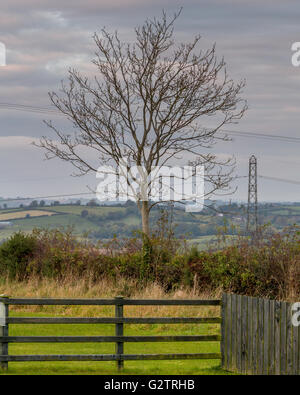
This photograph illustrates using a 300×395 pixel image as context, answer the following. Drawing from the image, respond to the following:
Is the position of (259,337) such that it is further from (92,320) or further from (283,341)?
(92,320)

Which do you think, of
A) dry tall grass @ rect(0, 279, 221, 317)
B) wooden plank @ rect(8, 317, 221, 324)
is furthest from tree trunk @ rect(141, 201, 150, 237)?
wooden plank @ rect(8, 317, 221, 324)

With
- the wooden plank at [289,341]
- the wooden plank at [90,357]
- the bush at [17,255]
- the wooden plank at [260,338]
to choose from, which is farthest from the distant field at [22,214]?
the wooden plank at [289,341]

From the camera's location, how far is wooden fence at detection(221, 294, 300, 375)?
1141 centimetres

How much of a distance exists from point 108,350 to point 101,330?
115 inches

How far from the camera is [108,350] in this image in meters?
16.6

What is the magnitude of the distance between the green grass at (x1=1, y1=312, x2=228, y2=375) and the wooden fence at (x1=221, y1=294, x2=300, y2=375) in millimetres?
611

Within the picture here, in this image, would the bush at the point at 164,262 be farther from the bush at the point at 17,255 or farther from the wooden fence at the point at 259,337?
the wooden fence at the point at 259,337

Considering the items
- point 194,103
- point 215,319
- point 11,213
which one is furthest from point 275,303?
point 11,213

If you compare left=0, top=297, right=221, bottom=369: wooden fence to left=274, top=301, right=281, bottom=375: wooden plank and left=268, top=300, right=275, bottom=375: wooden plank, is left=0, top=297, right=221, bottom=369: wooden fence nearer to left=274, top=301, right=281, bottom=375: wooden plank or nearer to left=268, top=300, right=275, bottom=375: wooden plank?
left=268, top=300, right=275, bottom=375: wooden plank

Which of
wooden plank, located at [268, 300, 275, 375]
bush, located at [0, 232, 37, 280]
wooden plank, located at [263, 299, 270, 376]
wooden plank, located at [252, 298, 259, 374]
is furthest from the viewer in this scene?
bush, located at [0, 232, 37, 280]
